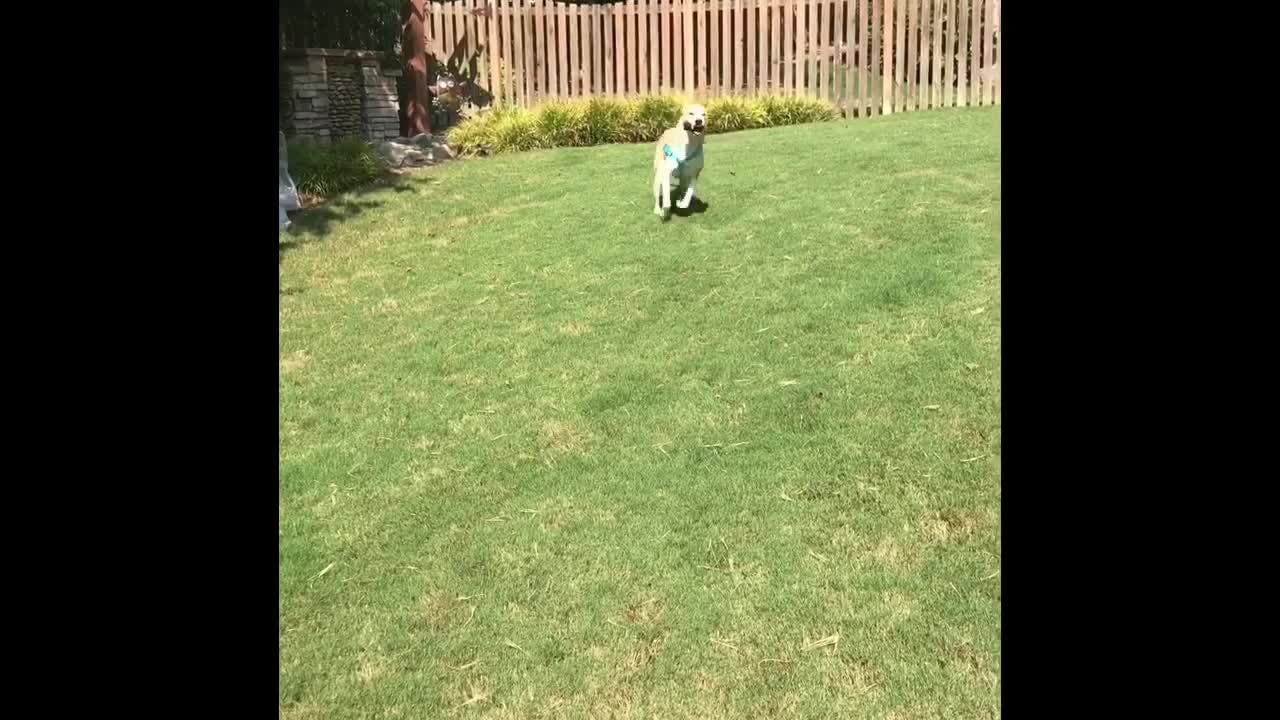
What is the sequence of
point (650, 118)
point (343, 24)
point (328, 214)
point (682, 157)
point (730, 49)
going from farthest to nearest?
point (343, 24) < point (730, 49) < point (650, 118) < point (328, 214) < point (682, 157)

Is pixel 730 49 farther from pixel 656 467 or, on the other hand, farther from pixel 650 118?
pixel 656 467

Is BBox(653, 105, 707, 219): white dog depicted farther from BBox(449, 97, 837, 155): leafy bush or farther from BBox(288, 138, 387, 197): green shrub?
BBox(449, 97, 837, 155): leafy bush

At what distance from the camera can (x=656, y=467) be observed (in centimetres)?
388

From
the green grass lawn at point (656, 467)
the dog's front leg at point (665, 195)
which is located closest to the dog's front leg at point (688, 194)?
the dog's front leg at point (665, 195)

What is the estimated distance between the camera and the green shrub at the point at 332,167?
9766 mm

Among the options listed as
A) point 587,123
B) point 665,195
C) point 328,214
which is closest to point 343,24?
point 587,123

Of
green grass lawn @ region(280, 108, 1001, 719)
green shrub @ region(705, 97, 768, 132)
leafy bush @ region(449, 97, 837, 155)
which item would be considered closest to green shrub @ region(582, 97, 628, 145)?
leafy bush @ region(449, 97, 837, 155)

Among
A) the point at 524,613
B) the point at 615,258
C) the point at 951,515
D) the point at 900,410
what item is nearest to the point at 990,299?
the point at 900,410

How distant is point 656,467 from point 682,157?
13.3 ft
